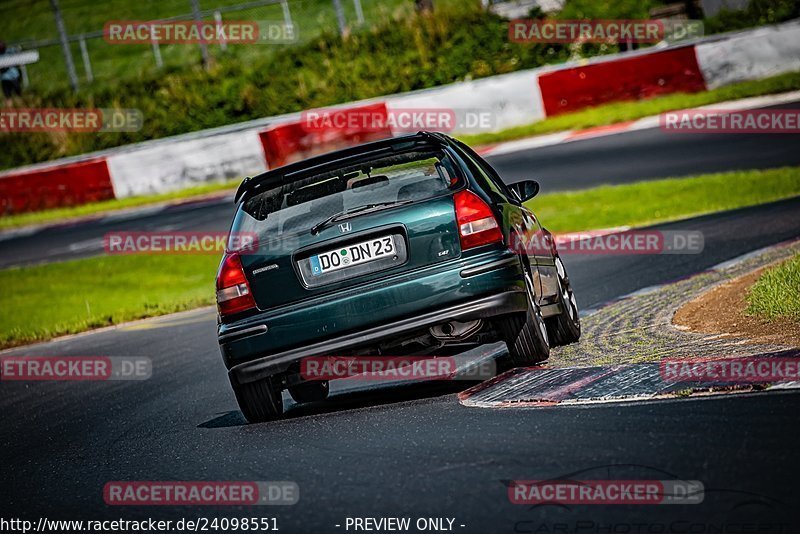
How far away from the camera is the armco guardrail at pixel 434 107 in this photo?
77.6 feet

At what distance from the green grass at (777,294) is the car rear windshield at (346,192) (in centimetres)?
216

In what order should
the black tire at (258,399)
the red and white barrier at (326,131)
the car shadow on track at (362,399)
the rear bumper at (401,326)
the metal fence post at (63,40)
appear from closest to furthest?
the rear bumper at (401,326) < the black tire at (258,399) < the car shadow on track at (362,399) < the red and white barrier at (326,131) < the metal fence post at (63,40)

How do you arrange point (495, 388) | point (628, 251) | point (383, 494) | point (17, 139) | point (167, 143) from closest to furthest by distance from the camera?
point (383, 494) < point (495, 388) < point (628, 251) < point (167, 143) < point (17, 139)

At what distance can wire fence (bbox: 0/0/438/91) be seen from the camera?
3288 cm

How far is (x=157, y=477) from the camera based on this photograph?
240 inches

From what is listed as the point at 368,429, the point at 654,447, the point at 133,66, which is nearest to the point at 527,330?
the point at 368,429

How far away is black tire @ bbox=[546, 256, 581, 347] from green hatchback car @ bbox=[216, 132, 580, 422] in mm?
966

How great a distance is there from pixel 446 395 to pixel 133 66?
36.2 m

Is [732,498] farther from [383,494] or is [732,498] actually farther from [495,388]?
[495,388]
